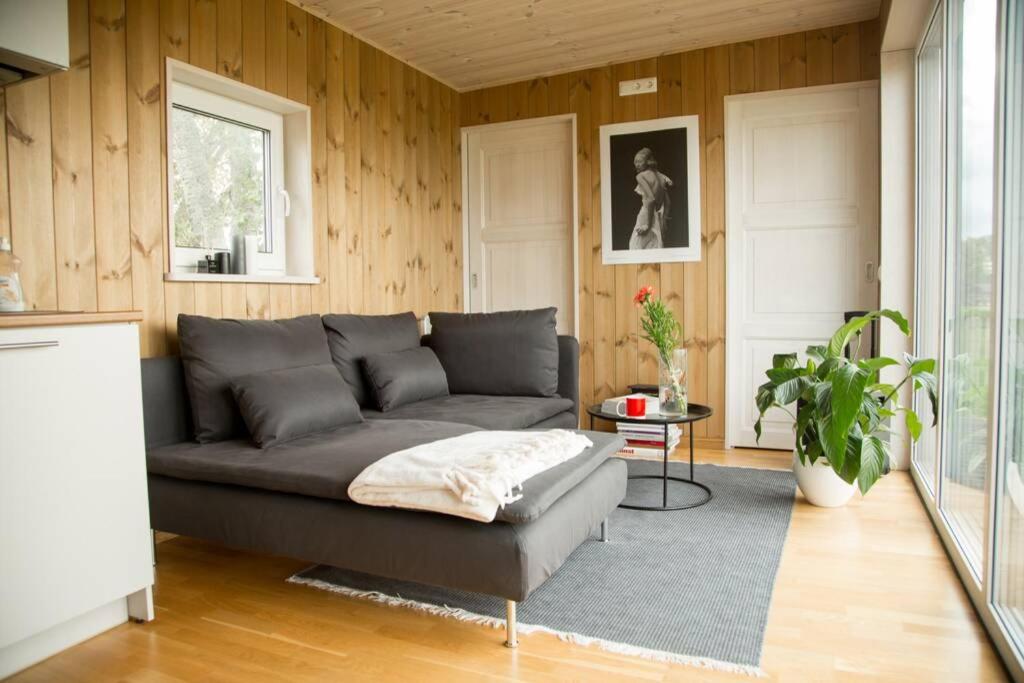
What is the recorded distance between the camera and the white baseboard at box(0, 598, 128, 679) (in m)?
1.82

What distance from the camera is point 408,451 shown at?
221cm

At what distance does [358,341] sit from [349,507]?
156cm

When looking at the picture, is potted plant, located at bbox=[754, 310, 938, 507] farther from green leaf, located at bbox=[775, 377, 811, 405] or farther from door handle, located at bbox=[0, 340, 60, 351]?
door handle, located at bbox=[0, 340, 60, 351]

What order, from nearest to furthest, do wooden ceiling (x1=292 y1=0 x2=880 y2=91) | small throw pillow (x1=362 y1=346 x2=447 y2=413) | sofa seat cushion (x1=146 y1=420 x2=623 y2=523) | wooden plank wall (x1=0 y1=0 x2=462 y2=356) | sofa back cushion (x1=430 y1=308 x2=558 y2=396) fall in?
sofa seat cushion (x1=146 y1=420 x2=623 y2=523) → wooden plank wall (x1=0 y1=0 x2=462 y2=356) → small throw pillow (x1=362 y1=346 x2=447 y2=413) → wooden ceiling (x1=292 y1=0 x2=880 y2=91) → sofa back cushion (x1=430 y1=308 x2=558 y2=396)

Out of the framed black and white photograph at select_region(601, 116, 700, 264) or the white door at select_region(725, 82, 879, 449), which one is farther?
the framed black and white photograph at select_region(601, 116, 700, 264)

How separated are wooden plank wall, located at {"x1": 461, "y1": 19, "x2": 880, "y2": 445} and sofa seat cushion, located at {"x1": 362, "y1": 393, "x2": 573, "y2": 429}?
0.98 metres

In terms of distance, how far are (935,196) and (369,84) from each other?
298cm

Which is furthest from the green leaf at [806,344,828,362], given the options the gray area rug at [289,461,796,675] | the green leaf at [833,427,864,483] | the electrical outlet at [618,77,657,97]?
the electrical outlet at [618,77,657,97]

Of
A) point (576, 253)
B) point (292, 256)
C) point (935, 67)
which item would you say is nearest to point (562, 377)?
point (576, 253)

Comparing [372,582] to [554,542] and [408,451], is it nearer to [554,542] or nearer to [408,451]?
[408,451]

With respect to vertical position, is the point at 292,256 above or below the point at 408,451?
above

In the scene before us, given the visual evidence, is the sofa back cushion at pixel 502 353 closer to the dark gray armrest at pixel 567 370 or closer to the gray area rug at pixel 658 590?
the dark gray armrest at pixel 567 370

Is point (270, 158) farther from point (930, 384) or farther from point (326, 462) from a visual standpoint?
point (930, 384)

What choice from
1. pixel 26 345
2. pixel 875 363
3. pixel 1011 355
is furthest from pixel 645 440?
pixel 26 345
